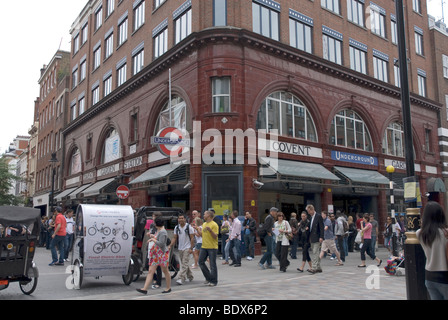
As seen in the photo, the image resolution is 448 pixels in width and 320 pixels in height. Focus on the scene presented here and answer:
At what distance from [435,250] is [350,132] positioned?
877 inches

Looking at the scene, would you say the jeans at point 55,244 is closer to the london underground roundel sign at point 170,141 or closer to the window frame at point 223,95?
the london underground roundel sign at point 170,141

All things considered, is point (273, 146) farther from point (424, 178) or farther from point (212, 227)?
point (424, 178)

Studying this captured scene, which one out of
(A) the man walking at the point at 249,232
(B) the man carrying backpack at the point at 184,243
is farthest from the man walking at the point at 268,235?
(B) the man carrying backpack at the point at 184,243

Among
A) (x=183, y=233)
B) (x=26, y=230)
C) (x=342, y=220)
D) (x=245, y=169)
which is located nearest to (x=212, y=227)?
(x=183, y=233)

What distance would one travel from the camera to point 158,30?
2562cm

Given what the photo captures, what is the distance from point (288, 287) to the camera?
945cm

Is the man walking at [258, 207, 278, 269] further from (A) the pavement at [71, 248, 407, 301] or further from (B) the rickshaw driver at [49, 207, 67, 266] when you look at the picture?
(B) the rickshaw driver at [49, 207, 67, 266]

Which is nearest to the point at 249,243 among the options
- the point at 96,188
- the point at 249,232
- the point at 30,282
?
the point at 249,232

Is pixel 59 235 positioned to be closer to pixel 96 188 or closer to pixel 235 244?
pixel 235 244

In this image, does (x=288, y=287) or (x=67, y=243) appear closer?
(x=288, y=287)

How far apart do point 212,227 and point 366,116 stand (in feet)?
65.9

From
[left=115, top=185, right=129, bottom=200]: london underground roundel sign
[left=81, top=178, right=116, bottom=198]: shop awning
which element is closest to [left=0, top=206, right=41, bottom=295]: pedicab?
[left=115, top=185, right=129, bottom=200]: london underground roundel sign

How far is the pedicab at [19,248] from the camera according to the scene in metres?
8.38

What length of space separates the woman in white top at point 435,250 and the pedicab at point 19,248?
24.4 ft
